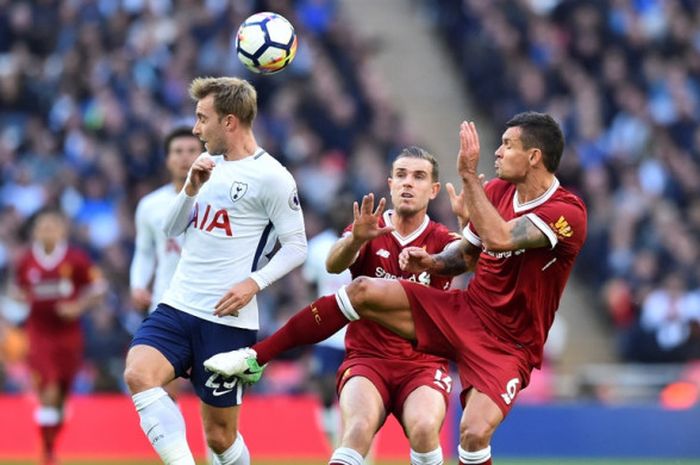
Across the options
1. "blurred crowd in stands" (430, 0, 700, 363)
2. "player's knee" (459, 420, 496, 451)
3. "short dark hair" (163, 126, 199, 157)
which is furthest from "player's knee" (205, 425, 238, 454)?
"blurred crowd in stands" (430, 0, 700, 363)

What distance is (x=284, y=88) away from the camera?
2147cm

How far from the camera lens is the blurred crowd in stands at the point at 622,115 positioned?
20.3 m

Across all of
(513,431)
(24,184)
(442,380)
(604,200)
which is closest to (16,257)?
(24,184)

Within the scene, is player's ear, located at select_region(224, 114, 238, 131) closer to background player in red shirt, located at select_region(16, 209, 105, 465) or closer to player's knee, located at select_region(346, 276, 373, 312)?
player's knee, located at select_region(346, 276, 373, 312)

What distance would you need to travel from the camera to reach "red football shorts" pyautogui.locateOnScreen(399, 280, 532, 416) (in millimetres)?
9609

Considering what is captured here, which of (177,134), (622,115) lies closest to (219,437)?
(177,134)

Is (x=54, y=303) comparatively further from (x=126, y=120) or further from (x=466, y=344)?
(x=466, y=344)

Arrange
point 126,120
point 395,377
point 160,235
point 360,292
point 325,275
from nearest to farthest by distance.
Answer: point 360,292
point 395,377
point 160,235
point 325,275
point 126,120

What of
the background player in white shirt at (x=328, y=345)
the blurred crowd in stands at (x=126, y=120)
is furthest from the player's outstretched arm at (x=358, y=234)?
the blurred crowd in stands at (x=126, y=120)

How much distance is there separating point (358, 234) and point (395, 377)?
1.15m

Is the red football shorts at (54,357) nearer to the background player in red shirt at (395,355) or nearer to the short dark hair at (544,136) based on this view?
the background player in red shirt at (395,355)

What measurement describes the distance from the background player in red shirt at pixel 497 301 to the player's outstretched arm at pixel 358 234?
7.1 inches

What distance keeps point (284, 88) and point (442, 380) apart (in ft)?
38.7

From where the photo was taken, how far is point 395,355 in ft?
33.5
